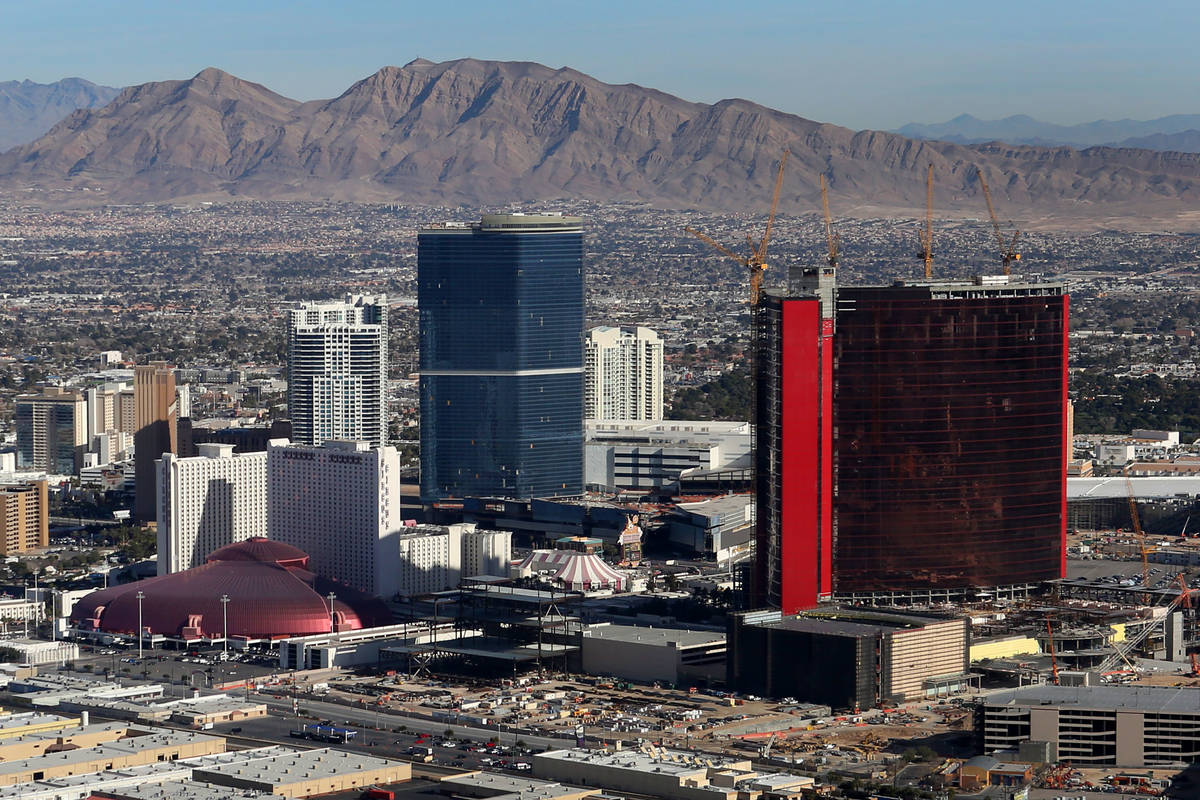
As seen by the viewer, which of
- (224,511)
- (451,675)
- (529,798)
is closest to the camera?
(529,798)

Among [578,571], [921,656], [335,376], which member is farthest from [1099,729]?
[335,376]

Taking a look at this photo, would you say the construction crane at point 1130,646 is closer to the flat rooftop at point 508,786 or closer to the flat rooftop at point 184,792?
the flat rooftop at point 508,786

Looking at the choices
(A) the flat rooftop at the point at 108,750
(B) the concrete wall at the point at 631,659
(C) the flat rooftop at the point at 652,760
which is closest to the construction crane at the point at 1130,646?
(B) the concrete wall at the point at 631,659

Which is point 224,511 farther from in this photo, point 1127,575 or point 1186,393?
point 1186,393

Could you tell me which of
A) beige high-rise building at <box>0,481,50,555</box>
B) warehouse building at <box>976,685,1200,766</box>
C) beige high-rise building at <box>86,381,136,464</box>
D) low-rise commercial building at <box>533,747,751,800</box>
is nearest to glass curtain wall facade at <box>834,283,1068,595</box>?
warehouse building at <box>976,685,1200,766</box>

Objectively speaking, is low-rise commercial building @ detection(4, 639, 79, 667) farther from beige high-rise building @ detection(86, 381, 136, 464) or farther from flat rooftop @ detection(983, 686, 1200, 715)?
beige high-rise building @ detection(86, 381, 136, 464)

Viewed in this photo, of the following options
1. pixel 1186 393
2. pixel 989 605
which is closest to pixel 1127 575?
pixel 989 605
